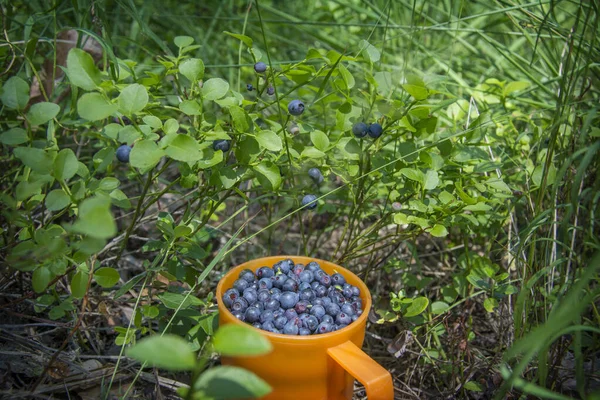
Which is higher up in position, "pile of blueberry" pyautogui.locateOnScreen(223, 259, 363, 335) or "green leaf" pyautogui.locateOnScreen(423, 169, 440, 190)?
"green leaf" pyautogui.locateOnScreen(423, 169, 440, 190)

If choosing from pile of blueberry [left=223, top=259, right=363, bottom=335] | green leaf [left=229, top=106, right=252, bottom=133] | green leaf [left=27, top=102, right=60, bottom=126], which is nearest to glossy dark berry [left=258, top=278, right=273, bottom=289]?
pile of blueberry [left=223, top=259, right=363, bottom=335]

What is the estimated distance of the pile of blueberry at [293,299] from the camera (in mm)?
1089

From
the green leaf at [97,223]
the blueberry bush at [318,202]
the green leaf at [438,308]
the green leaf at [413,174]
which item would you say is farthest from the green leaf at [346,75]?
the green leaf at [97,223]

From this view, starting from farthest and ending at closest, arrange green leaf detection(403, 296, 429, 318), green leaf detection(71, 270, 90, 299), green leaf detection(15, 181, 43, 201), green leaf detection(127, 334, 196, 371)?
green leaf detection(403, 296, 429, 318) → green leaf detection(71, 270, 90, 299) → green leaf detection(15, 181, 43, 201) → green leaf detection(127, 334, 196, 371)

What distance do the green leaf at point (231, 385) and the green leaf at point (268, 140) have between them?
1.73ft

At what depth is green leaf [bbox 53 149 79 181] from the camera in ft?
3.25

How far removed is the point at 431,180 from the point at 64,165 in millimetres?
730

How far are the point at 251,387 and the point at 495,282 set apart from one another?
0.83m

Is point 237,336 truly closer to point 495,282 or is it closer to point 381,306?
point 495,282

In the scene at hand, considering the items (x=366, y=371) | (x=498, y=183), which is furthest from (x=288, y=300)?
(x=498, y=183)

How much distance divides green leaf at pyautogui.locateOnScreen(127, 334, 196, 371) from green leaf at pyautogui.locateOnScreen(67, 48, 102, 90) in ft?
1.78

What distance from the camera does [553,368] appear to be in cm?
116

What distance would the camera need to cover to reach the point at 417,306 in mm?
1256

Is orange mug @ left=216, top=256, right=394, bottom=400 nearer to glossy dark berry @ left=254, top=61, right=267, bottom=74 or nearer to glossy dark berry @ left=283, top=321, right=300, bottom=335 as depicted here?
glossy dark berry @ left=283, top=321, right=300, bottom=335
